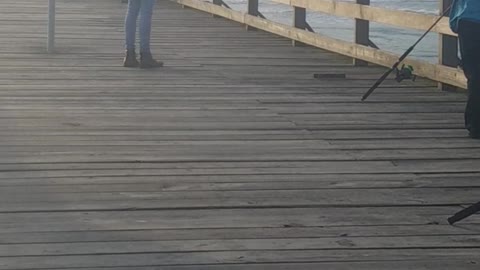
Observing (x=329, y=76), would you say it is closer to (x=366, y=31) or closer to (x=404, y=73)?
(x=404, y=73)

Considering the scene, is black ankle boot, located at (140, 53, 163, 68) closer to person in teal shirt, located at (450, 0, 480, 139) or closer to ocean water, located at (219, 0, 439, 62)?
person in teal shirt, located at (450, 0, 480, 139)

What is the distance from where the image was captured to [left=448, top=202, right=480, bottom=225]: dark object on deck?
420cm

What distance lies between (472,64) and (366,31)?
3529 mm

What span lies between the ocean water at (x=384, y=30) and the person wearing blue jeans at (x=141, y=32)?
23.4 feet

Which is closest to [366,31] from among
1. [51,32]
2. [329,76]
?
[329,76]

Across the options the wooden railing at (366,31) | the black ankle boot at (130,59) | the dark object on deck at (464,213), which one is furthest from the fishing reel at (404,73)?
the dark object on deck at (464,213)

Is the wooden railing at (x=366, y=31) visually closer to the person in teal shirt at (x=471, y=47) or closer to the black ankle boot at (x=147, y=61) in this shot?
the person in teal shirt at (x=471, y=47)

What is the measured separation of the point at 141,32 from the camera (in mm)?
9141

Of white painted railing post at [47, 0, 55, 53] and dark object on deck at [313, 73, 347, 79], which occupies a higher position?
white painted railing post at [47, 0, 55, 53]

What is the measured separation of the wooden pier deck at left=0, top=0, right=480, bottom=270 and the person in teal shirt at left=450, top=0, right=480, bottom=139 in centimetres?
13

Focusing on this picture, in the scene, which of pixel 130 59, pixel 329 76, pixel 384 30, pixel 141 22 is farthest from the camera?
pixel 384 30

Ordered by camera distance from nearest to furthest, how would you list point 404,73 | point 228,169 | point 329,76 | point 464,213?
point 464,213 < point 228,169 < point 404,73 < point 329,76

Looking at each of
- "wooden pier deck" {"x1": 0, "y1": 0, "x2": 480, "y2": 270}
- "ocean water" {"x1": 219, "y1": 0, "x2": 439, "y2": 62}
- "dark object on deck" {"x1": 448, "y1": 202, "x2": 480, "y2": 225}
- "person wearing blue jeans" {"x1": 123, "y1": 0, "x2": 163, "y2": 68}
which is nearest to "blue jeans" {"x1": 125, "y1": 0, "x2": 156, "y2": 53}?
A: "person wearing blue jeans" {"x1": 123, "y1": 0, "x2": 163, "y2": 68}

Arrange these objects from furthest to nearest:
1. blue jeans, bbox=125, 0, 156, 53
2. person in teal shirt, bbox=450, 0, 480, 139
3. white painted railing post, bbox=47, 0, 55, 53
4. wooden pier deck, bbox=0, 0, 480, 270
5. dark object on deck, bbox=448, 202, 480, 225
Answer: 1. white painted railing post, bbox=47, 0, 55, 53
2. blue jeans, bbox=125, 0, 156, 53
3. person in teal shirt, bbox=450, 0, 480, 139
4. dark object on deck, bbox=448, 202, 480, 225
5. wooden pier deck, bbox=0, 0, 480, 270
